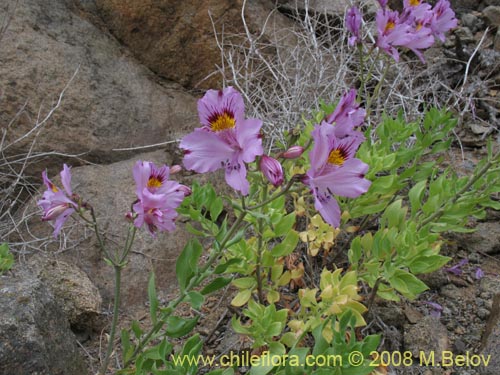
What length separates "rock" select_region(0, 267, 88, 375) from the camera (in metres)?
1.55

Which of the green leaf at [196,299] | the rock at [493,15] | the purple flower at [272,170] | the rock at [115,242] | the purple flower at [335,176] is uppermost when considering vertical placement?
the purple flower at [272,170]

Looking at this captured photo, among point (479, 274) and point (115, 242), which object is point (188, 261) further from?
point (479, 274)

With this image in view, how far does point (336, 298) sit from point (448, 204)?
65 centimetres

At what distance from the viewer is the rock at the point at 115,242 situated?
2641 mm

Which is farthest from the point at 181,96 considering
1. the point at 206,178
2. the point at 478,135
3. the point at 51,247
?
the point at 478,135

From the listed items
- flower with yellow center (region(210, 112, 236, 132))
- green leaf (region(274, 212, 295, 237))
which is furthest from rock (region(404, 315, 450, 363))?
flower with yellow center (region(210, 112, 236, 132))

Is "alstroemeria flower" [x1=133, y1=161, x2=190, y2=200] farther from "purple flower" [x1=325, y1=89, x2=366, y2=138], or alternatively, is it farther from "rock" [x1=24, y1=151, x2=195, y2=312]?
"rock" [x1=24, y1=151, x2=195, y2=312]

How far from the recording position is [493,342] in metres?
1.94

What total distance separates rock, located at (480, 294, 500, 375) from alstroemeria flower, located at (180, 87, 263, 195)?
1.23 m

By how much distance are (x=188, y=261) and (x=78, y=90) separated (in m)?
2.14

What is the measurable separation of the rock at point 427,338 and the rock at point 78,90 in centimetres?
195

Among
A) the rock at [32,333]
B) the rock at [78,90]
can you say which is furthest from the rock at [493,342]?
the rock at [78,90]

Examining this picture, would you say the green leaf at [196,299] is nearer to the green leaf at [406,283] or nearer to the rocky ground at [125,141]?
the rocky ground at [125,141]

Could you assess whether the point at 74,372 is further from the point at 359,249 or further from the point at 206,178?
the point at 206,178
